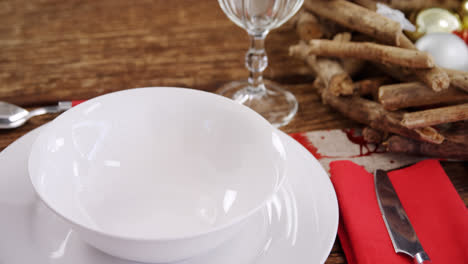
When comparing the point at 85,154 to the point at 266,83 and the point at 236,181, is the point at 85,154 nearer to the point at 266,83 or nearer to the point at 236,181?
the point at 236,181

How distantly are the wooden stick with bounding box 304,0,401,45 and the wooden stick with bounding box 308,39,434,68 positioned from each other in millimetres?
31

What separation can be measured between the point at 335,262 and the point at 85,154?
0.81 feet

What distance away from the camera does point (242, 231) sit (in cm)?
35

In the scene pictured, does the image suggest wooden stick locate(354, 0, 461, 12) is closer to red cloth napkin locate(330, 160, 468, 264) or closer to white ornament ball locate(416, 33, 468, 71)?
white ornament ball locate(416, 33, 468, 71)

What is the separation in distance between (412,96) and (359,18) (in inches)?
6.0

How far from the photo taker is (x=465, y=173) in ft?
1.60

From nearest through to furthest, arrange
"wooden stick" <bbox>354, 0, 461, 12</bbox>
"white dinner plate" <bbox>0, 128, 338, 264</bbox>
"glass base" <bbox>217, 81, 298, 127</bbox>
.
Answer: "white dinner plate" <bbox>0, 128, 338, 264</bbox> → "glass base" <bbox>217, 81, 298, 127</bbox> → "wooden stick" <bbox>354, 0, 461, 12</bbox>

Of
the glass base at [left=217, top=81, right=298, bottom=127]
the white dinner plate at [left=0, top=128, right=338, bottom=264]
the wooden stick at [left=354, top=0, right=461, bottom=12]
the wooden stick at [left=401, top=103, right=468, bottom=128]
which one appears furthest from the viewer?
the wooden stick at [left=354, top=0, right=461, bottom=12]

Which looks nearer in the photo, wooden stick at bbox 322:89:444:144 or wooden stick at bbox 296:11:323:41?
wooden stick at bbox 322:89:444:144

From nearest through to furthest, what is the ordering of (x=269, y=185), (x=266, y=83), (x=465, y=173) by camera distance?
(x=269, y=185)
(x=465, y=173)
(x=266, y=83)

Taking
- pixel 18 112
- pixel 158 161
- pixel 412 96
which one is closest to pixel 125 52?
pixel 18 112

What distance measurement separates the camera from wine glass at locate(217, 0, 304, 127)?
54cm

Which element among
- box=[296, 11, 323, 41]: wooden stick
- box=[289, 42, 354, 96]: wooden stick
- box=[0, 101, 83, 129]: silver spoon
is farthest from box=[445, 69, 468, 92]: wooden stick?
box=[0, 101, 83, 129]: silver spoon

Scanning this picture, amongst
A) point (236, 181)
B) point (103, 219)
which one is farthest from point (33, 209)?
point (236, 181)
